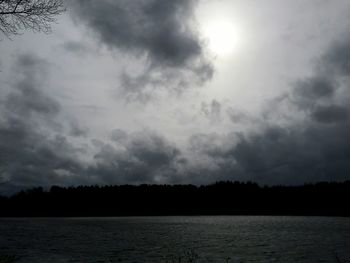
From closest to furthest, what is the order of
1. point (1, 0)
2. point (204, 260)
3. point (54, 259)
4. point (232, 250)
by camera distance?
point (1, 0) < point (204, 260) < point (54, 259) < point (232, 250)

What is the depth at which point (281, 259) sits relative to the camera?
47.6 m

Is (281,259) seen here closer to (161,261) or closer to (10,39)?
(161,261)

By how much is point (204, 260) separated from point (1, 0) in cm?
3979

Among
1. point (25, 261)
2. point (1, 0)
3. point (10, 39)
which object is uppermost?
point (1, 0)

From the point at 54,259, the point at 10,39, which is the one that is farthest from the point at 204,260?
the point at 10,39

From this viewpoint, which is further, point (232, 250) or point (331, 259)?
point (232, 250)

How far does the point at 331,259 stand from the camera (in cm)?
4762

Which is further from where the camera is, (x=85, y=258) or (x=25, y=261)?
(x=85, y=258)

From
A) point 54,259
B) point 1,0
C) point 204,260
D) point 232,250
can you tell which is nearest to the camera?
point 1,0

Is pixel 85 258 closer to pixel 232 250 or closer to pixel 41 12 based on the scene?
pixel 232 250

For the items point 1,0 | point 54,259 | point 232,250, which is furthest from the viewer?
point 232,250

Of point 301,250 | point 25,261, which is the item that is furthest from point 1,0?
point 301,250

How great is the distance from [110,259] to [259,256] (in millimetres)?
19175

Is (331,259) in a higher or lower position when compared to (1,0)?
lower
